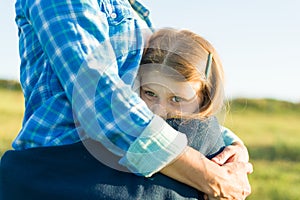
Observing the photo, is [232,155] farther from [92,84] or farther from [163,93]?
[92,84]

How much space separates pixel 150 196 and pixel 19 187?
1.24 feet

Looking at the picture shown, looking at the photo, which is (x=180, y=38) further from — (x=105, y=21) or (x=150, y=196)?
(x=150, y=196)

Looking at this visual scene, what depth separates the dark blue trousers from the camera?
1.94 meters

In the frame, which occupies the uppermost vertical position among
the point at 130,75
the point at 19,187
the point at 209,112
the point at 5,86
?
the point at 130,75

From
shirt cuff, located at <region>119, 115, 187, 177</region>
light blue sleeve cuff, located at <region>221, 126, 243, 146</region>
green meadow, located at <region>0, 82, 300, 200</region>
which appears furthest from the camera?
green meadow, located at <region>0, 82, 300, 200</region>

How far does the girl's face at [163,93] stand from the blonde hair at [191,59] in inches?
1.1

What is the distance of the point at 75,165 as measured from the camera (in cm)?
196

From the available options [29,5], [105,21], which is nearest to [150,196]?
[105,21]

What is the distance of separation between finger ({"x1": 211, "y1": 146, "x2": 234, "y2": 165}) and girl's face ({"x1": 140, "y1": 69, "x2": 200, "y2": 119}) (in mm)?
158

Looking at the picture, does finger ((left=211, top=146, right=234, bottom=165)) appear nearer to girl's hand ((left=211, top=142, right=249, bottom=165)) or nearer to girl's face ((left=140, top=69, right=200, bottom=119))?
girl's hand ((left=211, top=142, right=249, bottom=165))

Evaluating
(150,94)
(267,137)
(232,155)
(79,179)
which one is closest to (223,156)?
(232,155)

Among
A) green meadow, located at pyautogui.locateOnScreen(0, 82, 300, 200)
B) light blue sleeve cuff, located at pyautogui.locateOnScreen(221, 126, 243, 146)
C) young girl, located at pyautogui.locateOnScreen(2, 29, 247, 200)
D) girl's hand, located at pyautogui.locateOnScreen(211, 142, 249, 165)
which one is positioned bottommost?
green meadow, located at pyautogui.locateOnScreen(0, 82, 300, 200)

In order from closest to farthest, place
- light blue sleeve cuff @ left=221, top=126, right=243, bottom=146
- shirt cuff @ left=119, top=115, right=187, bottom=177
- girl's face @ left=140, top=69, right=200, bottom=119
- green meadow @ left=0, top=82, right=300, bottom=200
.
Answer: shirt cuff @ left=119, top=115, right=187, bottom=177 → girl's face @ left=140, top=69, right=200, bottom=119 → light blue sleeve cuff @ left=221, top=126, right=243, bottom=146 → green meadow @ left=0, top=82, right=300, bottom=200

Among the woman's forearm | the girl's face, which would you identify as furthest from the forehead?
the woman's forearm
